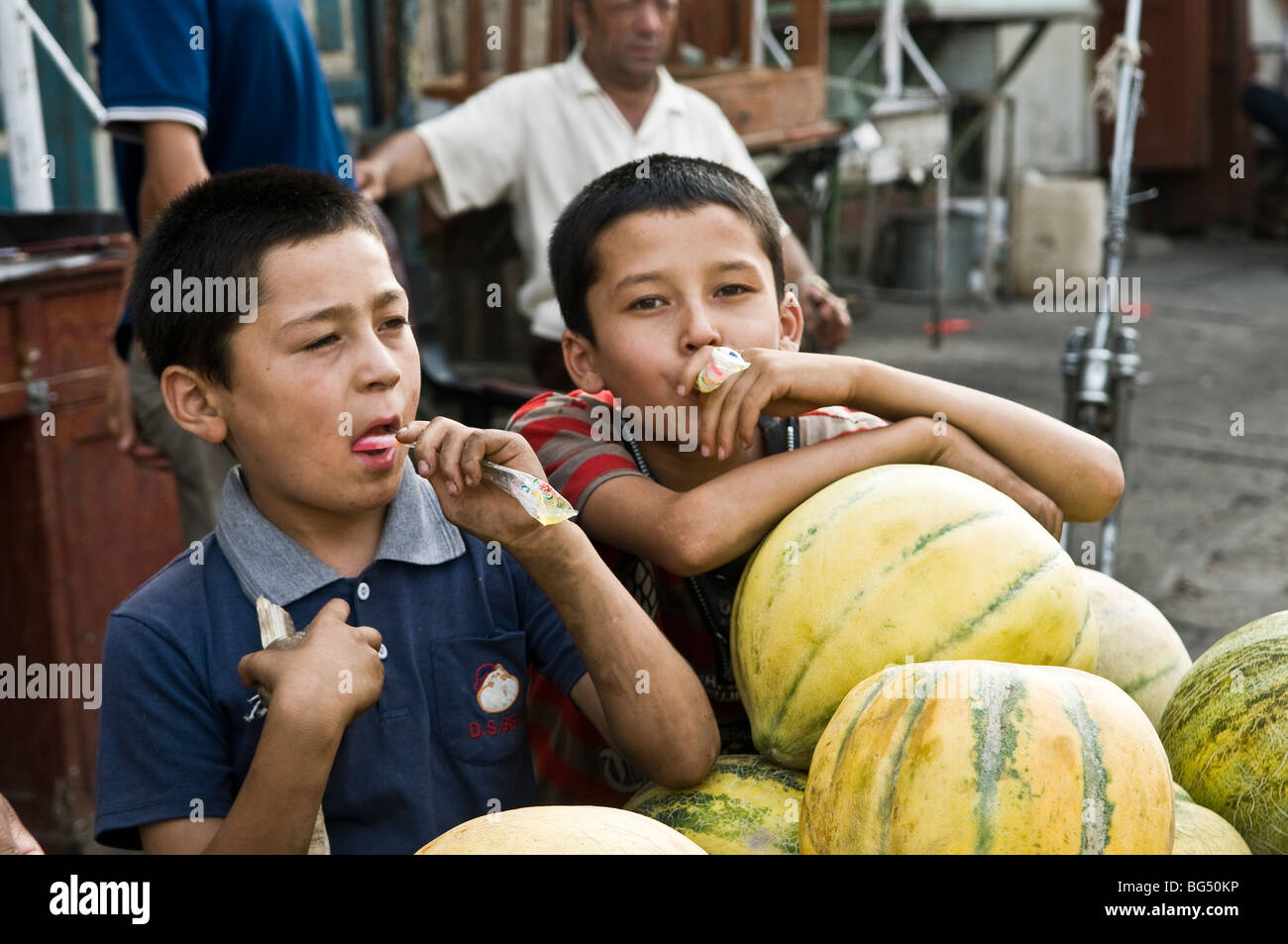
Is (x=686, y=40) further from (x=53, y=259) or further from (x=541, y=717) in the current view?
(x=541, y=717)

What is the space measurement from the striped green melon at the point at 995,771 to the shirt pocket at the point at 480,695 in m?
0.60

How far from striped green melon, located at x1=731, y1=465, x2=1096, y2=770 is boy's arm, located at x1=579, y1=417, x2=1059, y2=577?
0.10 meters

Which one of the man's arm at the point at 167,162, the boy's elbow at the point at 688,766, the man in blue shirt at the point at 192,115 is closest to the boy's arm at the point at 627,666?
the boy's elbow at the point at 688,766

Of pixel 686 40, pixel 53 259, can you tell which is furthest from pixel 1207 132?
pixel 53 259

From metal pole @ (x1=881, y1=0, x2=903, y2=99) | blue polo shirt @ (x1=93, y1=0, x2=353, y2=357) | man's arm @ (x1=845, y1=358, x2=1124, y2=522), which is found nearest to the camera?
man's arm @ (x1=845, y1=358, x2=1124, y2=522)

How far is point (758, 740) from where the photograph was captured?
1.57 m

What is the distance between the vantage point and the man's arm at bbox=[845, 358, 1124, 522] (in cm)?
179

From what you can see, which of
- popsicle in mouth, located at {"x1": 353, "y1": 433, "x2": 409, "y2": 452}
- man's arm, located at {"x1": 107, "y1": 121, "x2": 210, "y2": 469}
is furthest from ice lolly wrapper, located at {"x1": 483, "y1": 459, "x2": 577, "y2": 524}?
man's arm, located at {"x1": 107, "y1": 121, "x2": 210, "y2": 469}

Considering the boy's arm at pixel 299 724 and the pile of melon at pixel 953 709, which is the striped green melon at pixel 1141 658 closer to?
the pile of melon at pixel 953 709

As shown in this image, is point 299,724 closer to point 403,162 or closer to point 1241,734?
point 1241,734

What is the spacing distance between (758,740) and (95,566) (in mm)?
2859

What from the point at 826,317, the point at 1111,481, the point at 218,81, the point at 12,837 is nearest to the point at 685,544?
the point at 1111,481

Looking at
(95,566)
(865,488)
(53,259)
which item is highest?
(53,259)

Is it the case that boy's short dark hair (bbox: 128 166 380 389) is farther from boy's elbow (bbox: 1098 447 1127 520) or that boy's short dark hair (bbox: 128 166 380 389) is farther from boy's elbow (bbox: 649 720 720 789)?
boy's elbow (bbox: 1098 447 1127 520)
